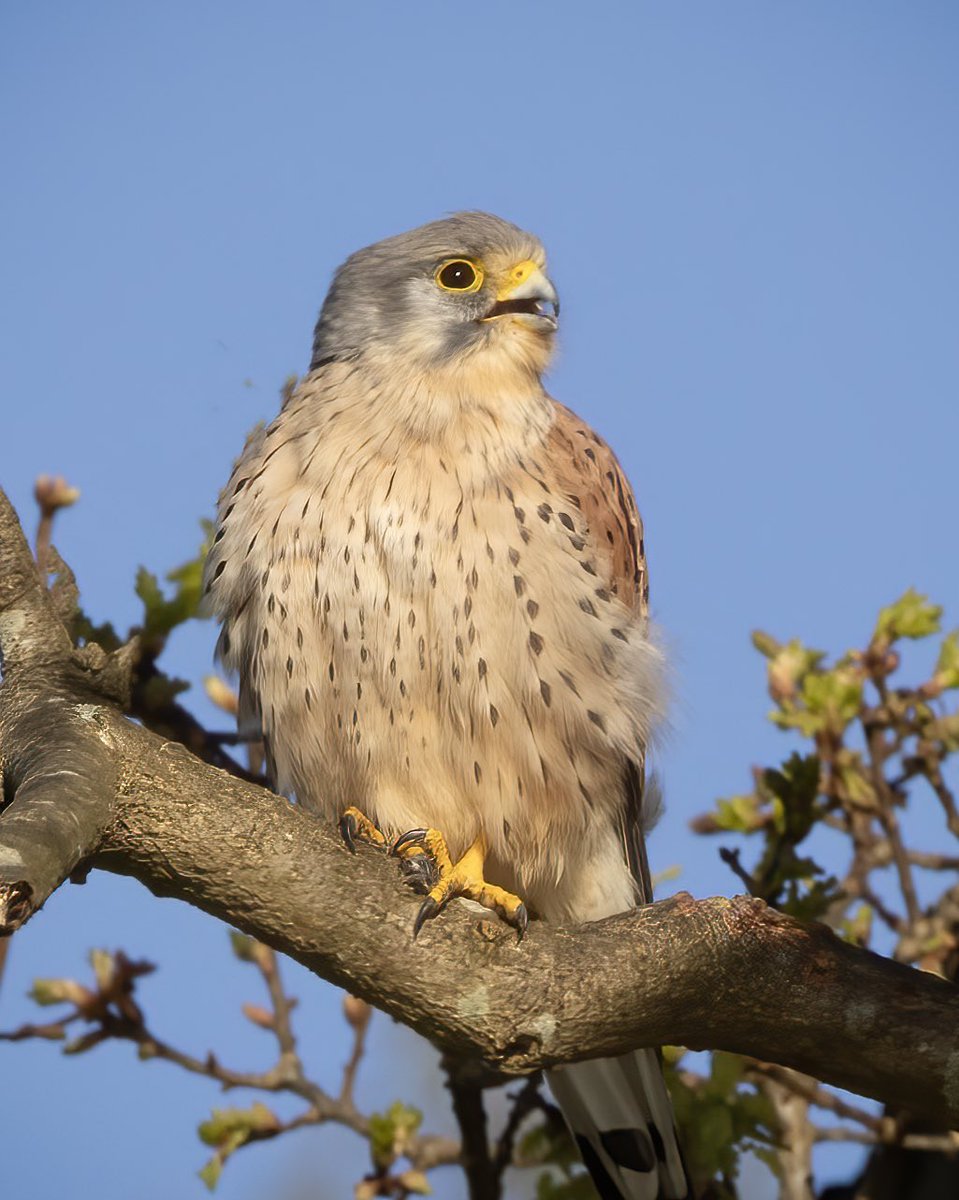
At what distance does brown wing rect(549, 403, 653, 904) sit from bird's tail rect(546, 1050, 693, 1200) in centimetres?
48

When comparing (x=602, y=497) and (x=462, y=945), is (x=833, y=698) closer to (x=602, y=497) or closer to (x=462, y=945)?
(x=602, y=497)

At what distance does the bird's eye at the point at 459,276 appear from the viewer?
389cm

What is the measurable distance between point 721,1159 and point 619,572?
56.8 inches

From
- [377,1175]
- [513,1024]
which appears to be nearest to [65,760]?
[513,1024]

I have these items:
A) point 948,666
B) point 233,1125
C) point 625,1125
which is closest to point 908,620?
point 948,666

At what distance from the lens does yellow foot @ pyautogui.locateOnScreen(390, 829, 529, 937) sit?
111 inches

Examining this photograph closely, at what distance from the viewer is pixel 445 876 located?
10.2 ft

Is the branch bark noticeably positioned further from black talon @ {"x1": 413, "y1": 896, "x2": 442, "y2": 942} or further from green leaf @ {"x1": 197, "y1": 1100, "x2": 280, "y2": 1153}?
green leaf @ {"x1": 197, "y1": 1100, "x2": 280, "y2": 1153}

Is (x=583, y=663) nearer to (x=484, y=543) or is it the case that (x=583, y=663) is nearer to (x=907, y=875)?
(x=484, y=543)

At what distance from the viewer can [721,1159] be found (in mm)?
3436

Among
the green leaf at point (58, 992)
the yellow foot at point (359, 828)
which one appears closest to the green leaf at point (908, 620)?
the yellow foot at point (359, 828)

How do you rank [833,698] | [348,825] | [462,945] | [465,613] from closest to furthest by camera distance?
[462,945] < [465,613] < [348,825] < [833,698]

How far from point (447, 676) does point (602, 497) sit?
0.69 metres

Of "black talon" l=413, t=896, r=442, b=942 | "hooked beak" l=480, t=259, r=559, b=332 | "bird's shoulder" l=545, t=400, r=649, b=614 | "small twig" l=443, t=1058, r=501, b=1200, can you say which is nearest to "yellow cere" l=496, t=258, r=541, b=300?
"hooked beak" l=480, t=259, r=559, b=332
